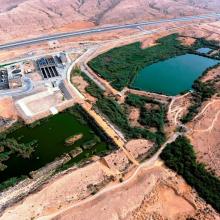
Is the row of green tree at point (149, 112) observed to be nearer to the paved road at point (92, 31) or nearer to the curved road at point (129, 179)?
the curved road at point (129, 179)

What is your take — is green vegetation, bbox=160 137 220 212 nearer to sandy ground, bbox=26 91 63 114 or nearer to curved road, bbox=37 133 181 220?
curved road, bbox=37 133 181 220

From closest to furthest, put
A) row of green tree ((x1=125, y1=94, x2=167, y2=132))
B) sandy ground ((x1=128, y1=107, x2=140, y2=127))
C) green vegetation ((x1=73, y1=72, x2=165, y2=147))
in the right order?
green vegetation ((x1=73, y1=72, x2=165, y2=147)), row of green tree ((x1=125, y1=94, x2=167, y2=132)), sandy ground ((x1=128, y1=107, x2=140, y2=127))

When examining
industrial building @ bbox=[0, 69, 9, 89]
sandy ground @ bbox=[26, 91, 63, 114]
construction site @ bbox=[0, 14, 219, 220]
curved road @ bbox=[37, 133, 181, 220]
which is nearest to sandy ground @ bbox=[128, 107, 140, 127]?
construction site @ bbox=[0, 14, 219, 220]

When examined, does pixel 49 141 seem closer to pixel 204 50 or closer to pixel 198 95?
pixel 198 95

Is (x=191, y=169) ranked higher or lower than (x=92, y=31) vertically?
higher

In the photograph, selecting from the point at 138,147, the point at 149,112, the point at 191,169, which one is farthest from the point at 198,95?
the point at 191,169

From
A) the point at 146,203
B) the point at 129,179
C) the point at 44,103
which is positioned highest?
the point at 129,179
